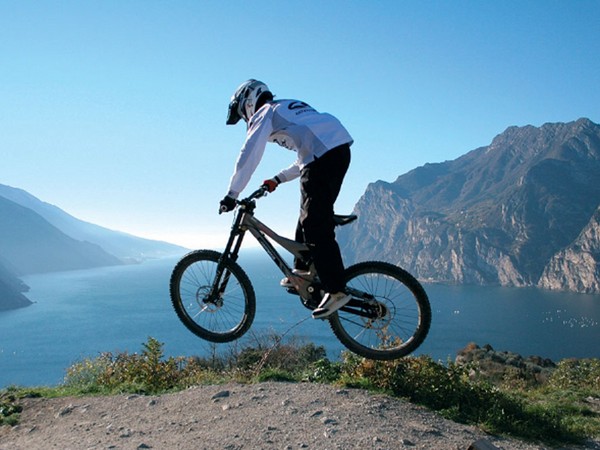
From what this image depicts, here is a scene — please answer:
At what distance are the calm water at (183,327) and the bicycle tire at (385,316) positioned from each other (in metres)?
54.1

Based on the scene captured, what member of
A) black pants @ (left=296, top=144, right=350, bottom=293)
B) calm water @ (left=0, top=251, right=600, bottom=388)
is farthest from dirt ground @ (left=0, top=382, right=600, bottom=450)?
calm water @ (left=0, top=251, right=600, bottom=388)

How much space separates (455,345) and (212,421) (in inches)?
3954

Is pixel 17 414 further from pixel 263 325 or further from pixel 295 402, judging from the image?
pixel 263 325

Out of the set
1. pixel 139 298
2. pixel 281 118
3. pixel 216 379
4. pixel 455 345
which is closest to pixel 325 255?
pixel 281 118

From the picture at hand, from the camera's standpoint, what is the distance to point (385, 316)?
616 cm

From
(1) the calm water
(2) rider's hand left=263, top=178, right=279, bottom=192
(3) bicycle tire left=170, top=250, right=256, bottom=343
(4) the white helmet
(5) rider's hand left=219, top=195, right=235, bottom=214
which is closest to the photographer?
(5) rider's hand left=219, top=195, right=235, bottom=214

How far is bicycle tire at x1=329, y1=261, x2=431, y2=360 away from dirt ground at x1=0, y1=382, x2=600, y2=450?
0.90m

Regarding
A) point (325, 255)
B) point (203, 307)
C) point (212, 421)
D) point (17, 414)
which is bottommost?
point (17, 414)

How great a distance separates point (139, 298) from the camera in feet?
511

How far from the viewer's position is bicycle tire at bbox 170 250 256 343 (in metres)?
6.64

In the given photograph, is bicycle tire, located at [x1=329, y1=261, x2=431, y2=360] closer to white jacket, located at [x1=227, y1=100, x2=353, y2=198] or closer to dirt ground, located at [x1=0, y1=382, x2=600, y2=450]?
dirt ground, located at [x1=0, y1=382, x2=600, y2=450]

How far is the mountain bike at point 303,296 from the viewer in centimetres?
619

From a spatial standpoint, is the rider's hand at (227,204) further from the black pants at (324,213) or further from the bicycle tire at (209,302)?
the bicycle tire at (209,302)

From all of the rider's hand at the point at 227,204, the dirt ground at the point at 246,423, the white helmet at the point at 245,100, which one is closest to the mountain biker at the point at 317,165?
the rider's hand at the point at 227,204
